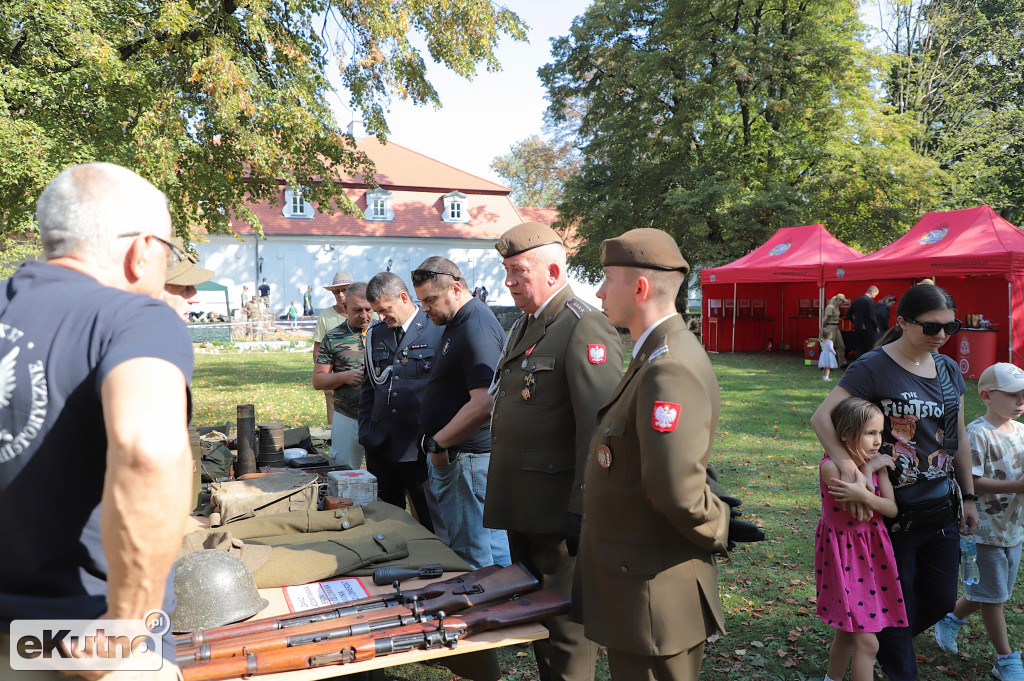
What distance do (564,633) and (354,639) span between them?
88 centimetres

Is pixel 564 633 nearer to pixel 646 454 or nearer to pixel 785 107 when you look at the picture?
pixel 646 454

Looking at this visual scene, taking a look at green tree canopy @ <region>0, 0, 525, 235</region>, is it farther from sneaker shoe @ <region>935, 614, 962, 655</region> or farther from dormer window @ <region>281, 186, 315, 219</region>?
dormer window @ <region>281, 186, 315, 219</region>

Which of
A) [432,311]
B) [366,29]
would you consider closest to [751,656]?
[432,311]

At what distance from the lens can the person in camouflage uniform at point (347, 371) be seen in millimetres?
5637

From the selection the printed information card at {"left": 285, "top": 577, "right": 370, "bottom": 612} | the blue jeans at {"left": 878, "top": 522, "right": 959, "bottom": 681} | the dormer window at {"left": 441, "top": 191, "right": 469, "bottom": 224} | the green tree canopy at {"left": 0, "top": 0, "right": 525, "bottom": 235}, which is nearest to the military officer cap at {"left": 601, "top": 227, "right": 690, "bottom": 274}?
the printed information card at {"left": 285, "top": 577, "right": 370, "bottom": 612}

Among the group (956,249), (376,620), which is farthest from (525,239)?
(956,249)

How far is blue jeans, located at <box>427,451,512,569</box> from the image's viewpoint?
378cm

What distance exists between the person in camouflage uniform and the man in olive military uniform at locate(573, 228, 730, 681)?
140 inches

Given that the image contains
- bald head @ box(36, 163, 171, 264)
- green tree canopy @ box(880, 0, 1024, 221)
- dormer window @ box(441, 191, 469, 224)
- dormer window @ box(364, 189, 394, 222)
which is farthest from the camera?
dormer window @ box(441, 191, 469, 224)

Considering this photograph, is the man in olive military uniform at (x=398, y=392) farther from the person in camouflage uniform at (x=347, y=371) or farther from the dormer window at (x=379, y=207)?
the dormer window at (x=379, y=207)

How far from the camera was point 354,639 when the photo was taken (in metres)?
2.35

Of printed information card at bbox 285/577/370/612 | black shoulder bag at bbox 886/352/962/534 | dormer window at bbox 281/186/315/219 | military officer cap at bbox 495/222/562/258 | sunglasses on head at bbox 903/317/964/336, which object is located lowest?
printed information card at bbox 285/577/370/612

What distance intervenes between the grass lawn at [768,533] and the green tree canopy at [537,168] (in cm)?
2461

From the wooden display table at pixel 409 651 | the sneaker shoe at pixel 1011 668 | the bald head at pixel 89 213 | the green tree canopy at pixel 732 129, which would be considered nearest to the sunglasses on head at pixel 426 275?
the wooden display table at pixel 409 651
